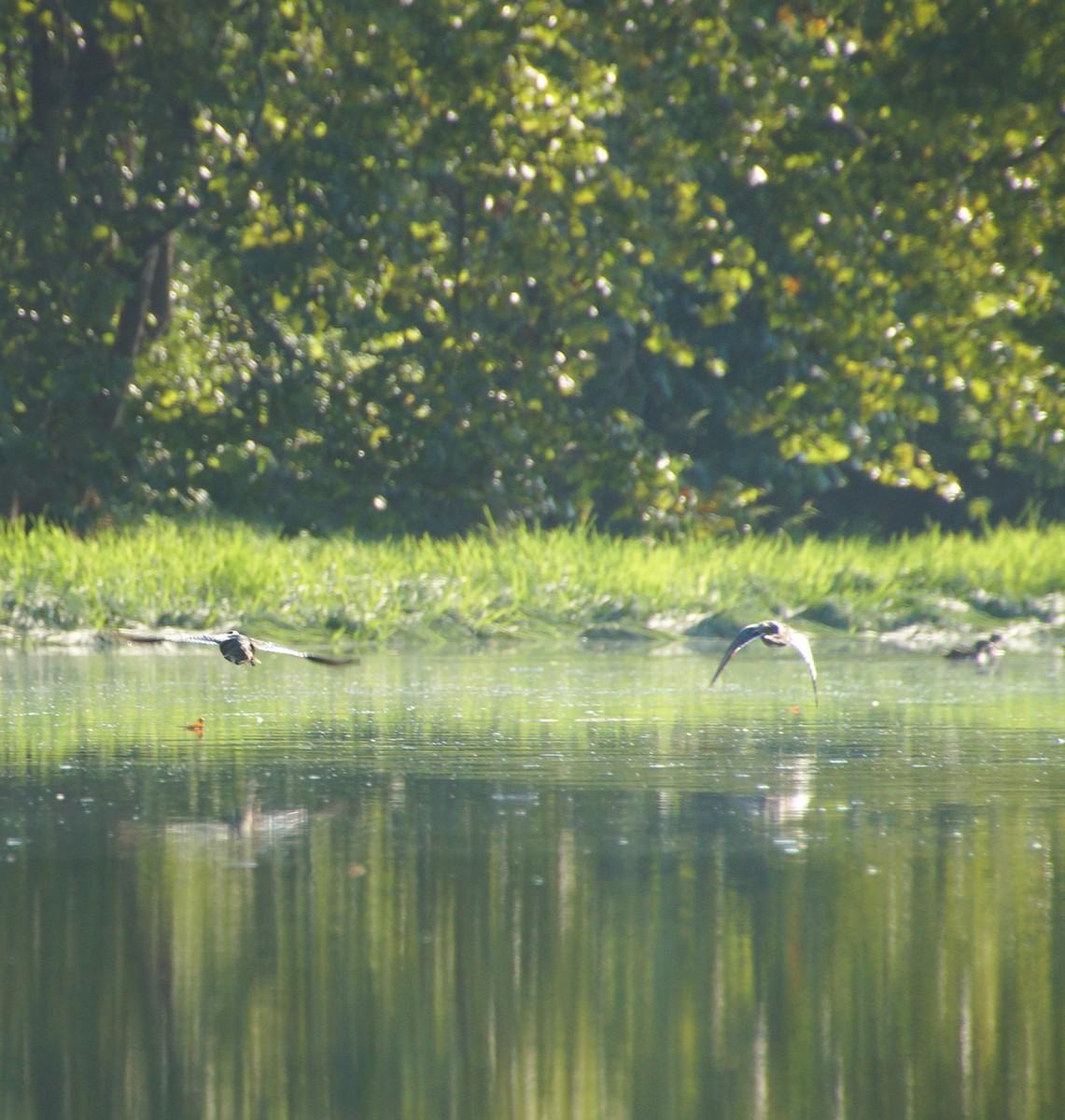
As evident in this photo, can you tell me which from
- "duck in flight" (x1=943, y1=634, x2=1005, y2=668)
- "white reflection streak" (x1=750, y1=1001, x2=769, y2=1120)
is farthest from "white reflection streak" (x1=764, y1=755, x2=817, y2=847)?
"duck in flight" (x1=943, y1=634, x2=1005, y2=668)

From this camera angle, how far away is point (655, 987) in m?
4.62

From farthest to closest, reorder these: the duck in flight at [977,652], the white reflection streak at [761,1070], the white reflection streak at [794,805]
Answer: the duck in flight at [977,652], the white reflection streak at [794,805], the white reflection streak at [761,1070]

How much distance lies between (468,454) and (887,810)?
A: 38.9 feet

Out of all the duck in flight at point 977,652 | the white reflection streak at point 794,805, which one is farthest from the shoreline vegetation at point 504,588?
the white reflection streak at point 794,805

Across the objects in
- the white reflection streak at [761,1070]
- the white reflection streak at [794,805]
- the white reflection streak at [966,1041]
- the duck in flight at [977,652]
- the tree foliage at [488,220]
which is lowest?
the duck in flight at [977,652]

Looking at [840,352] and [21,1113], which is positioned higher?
[840,352]

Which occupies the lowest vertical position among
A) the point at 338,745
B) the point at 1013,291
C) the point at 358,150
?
the point at 338,745

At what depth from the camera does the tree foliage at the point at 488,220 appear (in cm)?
1648

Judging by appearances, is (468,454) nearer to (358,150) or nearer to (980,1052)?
(358,150)

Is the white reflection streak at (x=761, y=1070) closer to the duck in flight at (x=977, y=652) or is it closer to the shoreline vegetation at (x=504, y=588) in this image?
the duck in flight at (x=977, y=652)

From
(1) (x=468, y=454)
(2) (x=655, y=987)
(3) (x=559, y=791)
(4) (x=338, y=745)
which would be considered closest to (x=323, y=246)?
(1) (x=468, y=454)

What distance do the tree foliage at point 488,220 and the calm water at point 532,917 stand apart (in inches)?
286

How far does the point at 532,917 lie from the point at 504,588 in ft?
42.6

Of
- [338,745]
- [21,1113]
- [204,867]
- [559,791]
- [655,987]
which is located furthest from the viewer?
[338,745]
